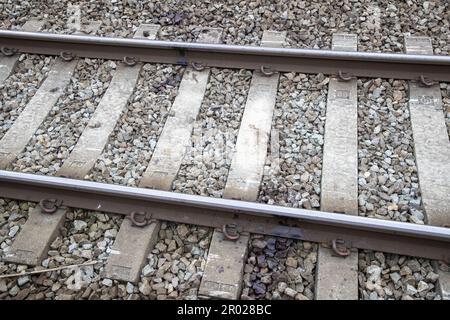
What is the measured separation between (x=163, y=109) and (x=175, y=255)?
1.65m

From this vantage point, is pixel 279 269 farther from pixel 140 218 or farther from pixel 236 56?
pixel 236 56

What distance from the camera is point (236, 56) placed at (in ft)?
14.8

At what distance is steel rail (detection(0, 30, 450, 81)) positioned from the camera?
4.16 metres

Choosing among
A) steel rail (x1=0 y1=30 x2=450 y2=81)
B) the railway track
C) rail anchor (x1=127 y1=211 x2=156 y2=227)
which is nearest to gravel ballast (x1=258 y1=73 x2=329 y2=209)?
the railway track

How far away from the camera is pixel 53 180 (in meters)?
3.47

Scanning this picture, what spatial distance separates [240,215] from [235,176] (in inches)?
17.5

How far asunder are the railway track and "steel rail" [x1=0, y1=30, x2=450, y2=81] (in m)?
0.01

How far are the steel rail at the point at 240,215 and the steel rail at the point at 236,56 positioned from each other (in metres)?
1.84

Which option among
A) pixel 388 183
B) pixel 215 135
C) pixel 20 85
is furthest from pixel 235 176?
pixel 20 85

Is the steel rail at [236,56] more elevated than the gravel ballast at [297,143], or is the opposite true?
the steel rail at [236,56]

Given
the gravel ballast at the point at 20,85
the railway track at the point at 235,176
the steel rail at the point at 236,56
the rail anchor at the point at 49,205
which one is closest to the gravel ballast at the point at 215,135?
the railway track at the point at 235,176

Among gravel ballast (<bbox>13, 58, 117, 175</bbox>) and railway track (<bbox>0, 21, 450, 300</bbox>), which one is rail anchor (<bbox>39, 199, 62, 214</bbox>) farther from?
gravel ballast (<bbox>13, 58, 117, 175</bbox>)

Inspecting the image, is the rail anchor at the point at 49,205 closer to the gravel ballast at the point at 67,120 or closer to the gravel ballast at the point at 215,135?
the gravel ballast at the point at 67,120

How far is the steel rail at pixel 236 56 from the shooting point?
4.16 meters
